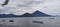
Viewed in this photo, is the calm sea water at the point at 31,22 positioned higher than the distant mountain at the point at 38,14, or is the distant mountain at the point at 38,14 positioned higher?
the distant mountain at the point at 38,14

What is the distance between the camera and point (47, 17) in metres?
1.58

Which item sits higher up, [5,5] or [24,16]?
[5,5]

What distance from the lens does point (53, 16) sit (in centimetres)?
157

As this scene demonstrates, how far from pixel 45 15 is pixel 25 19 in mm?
286

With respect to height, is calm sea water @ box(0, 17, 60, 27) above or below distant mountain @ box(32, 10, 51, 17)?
below

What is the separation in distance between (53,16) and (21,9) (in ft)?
1.50

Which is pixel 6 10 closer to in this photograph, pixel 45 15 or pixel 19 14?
pixel 19 14

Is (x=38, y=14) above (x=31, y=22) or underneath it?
above

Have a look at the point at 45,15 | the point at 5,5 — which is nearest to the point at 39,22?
the point at 45,15

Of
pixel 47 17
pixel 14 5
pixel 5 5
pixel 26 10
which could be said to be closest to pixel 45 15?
pixel 47 17

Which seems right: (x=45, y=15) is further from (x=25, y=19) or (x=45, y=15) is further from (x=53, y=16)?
(x=25, y=19)

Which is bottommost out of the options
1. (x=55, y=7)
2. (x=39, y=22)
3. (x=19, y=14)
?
(x=39, y=22)

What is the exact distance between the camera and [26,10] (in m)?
1.61

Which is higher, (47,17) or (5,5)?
(5,5)
